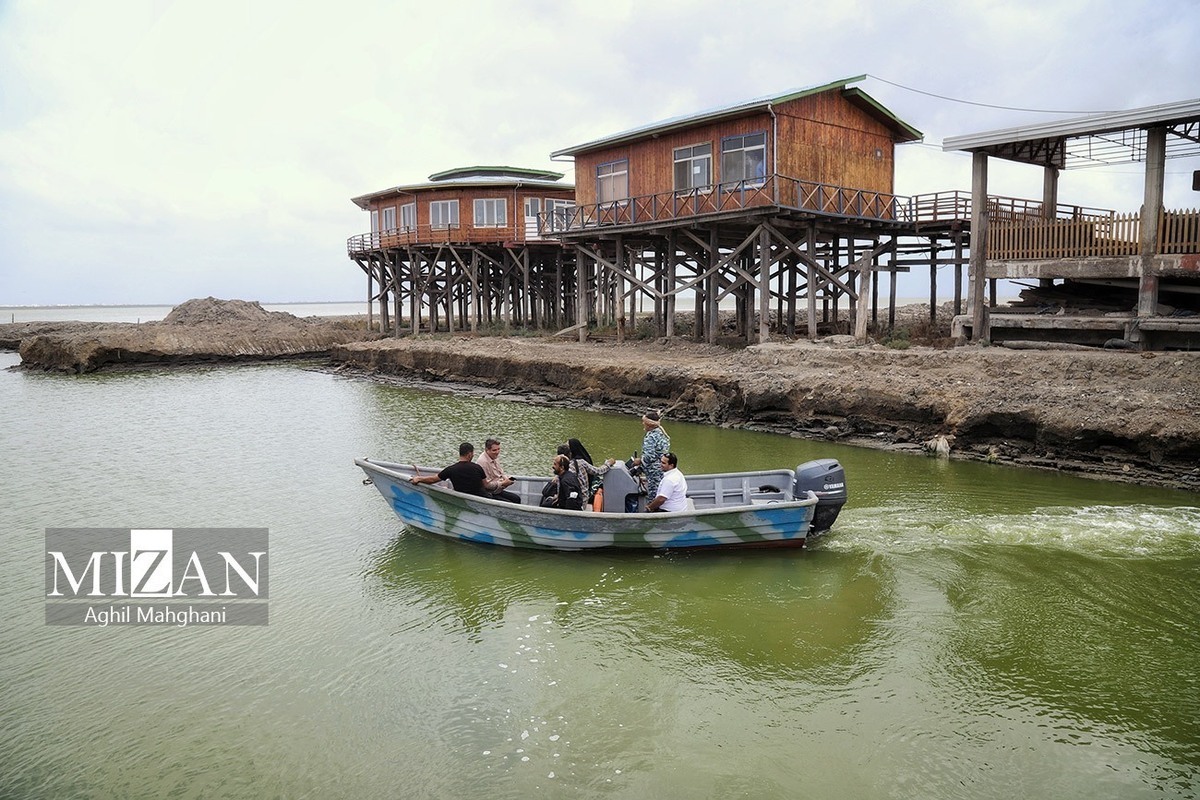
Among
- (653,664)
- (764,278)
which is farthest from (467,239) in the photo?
(653,664)

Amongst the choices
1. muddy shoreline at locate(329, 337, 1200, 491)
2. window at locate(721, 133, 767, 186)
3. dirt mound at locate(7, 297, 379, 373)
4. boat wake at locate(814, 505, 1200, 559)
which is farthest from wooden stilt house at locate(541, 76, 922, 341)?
dirt mound at locate(7, 297, 379, 373)

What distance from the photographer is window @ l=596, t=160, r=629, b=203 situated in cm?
3009

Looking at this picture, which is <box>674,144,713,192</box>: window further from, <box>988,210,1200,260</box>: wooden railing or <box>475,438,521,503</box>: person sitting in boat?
<box>475,438,521,503</box>: person sitting in boat

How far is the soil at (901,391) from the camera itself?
15.1m

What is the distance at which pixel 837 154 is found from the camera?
1081 inches

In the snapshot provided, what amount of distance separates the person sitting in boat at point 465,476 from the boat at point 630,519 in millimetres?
154

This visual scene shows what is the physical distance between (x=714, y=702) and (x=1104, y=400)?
1174 centimetres

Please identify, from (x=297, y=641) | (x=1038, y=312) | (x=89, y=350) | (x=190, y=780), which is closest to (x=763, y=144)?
(x=1038, y=312)

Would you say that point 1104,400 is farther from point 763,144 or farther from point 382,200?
point 382,200

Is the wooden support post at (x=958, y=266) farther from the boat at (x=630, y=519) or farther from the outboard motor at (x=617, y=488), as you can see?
the outboard motor at (x=617, y=488)

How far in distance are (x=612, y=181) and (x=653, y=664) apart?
79.9 ft

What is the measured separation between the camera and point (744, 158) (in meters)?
26.3

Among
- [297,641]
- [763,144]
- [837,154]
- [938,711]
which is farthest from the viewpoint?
[837,154]

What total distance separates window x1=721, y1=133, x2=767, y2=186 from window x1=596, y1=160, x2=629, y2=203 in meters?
4.34
